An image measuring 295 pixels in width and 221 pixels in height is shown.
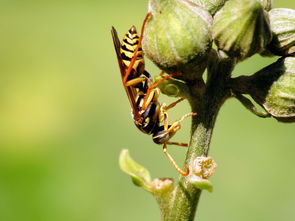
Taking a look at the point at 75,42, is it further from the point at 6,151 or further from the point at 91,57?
the point at 6,151

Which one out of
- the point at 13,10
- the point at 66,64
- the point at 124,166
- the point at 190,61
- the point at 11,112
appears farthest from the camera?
the point at 13,10

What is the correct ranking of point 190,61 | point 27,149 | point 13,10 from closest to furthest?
1. point 190,61
2. point 27,149
3. point 13,10

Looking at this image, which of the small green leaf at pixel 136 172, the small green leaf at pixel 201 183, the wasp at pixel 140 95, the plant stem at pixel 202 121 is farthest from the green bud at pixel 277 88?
the small green leaf at pixel 136 172

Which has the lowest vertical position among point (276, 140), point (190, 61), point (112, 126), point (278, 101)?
point (276, 140)

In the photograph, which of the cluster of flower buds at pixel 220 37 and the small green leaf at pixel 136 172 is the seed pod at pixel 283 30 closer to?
the cluster of flower buds at pixel 220 37

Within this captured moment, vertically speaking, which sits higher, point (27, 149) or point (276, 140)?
point (27, 149)

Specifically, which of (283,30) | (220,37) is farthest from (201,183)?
(283,30)

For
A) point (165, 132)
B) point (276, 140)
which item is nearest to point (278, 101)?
point (165, 132)

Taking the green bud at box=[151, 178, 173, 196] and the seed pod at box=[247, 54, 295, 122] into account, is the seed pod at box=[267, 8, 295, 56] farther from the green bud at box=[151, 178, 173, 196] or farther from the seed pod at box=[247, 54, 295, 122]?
the green bud at box=[151, 178, 173, 196]
